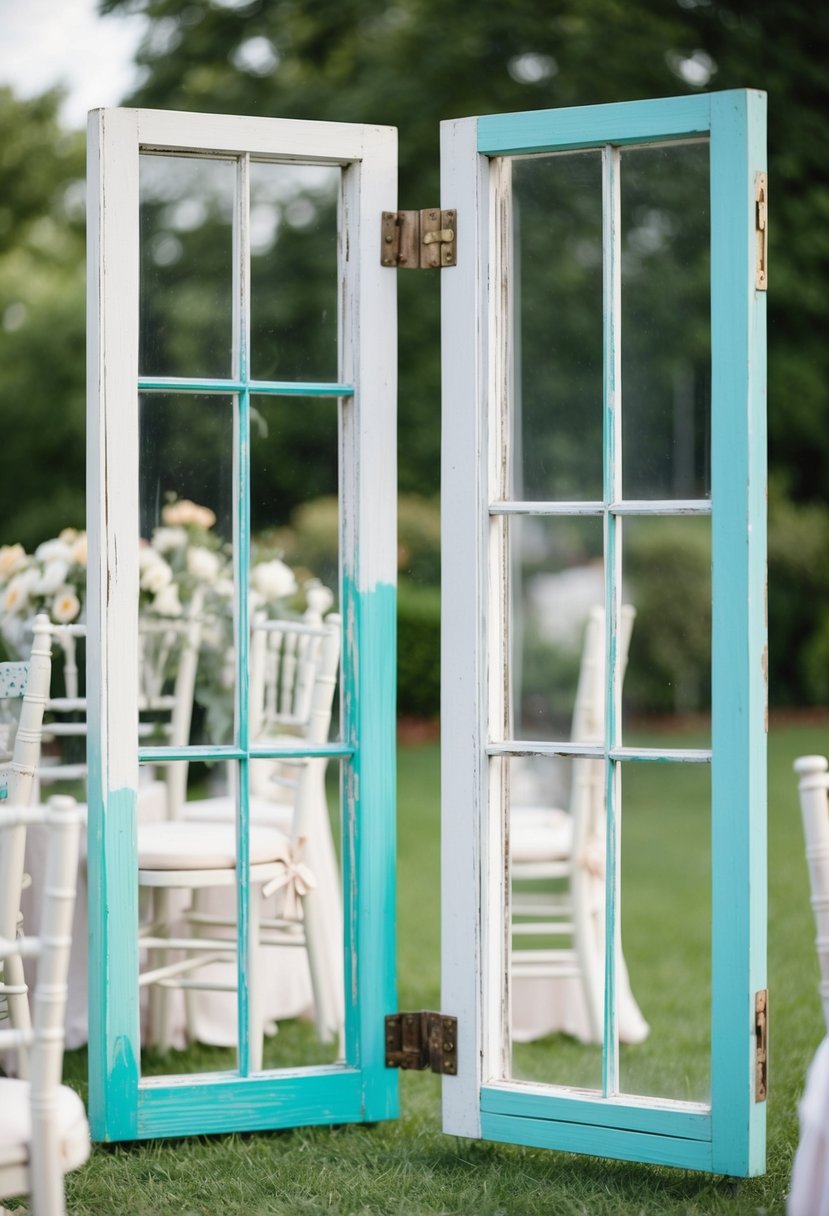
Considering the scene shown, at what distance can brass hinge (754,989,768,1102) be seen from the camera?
8.78 feet

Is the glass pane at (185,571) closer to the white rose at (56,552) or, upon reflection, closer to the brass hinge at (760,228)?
the white rose at (56,552)

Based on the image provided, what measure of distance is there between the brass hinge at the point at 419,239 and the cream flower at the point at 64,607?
4.46 feet

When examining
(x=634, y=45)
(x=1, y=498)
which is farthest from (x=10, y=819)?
(x=1, y=498)

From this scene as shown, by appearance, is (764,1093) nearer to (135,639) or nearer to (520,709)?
(135,639)

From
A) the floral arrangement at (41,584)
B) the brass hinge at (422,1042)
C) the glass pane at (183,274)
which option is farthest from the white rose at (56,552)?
the brass hinge at (422,1042)

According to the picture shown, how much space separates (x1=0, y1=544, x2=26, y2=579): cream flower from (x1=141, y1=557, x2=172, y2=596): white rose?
1.09 ft

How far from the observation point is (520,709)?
7.87 m

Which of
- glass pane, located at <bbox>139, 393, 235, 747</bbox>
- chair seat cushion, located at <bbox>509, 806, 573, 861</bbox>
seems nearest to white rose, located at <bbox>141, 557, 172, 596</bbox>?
glass pane, located at <bbox>139, 393, 235, 747</bbox>

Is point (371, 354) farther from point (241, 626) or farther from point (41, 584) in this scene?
point (41, 584)

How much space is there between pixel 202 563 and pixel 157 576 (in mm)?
125

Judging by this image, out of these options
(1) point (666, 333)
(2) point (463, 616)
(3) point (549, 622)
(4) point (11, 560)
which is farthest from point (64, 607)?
(3) point (549, 622)

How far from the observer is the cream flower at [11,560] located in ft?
13.1

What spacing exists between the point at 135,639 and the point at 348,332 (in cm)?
77

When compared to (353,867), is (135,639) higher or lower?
higher
